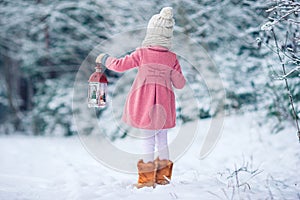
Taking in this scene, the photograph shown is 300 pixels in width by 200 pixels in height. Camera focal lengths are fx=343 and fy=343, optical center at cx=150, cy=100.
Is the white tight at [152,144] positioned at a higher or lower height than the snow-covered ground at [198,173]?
higher

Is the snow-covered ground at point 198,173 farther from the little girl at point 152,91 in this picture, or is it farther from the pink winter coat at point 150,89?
the pink winter coat at point 150,89

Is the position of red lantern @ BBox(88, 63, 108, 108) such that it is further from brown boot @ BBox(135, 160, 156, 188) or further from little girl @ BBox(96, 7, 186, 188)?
brown boot @ BBox(135, 160, 156, 188)

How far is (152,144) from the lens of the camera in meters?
3.19

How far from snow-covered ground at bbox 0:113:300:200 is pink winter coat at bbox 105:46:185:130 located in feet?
1.93

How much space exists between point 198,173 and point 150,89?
1.20 metres

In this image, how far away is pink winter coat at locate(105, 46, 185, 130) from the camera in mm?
3074

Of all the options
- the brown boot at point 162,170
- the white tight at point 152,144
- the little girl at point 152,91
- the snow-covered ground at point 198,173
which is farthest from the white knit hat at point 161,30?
the snow-covered ground at point 198,173

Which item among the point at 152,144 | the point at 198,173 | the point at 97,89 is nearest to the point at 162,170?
the point at 152,144

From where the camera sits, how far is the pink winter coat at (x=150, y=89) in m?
3.07

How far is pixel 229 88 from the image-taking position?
696 cm

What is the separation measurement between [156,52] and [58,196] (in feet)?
5.15

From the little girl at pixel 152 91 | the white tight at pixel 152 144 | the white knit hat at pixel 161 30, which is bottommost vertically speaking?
A: the white tight at pixel 152 144

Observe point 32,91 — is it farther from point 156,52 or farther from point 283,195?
point 283,195

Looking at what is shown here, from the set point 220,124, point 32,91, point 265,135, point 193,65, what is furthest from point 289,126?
point 32,91
